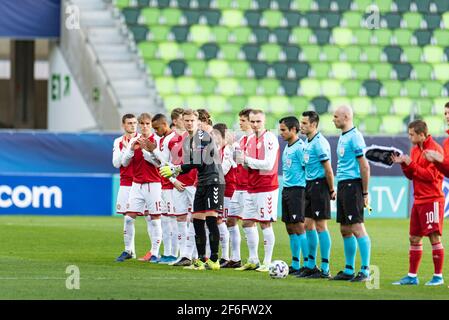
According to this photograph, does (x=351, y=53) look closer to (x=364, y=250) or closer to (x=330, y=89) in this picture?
(x=330, y=89)

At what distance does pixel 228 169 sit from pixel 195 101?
15.6 m

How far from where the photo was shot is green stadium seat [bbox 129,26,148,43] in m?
33.3

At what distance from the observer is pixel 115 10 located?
3356cm

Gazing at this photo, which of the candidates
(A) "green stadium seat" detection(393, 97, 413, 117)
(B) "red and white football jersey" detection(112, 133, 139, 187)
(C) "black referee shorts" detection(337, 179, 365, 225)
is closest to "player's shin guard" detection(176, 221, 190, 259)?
(B) "red and white football jersey" detection(112, 133, 139, 187)

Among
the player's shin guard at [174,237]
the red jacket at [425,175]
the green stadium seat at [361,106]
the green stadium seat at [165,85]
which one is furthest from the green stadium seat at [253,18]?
the red jacket at [425,175]

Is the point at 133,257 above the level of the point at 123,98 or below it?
below

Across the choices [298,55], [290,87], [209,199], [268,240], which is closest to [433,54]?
[298,55]

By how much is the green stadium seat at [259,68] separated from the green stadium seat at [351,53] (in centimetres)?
231

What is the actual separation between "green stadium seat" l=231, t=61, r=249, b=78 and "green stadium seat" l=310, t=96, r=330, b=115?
6.64 ft
